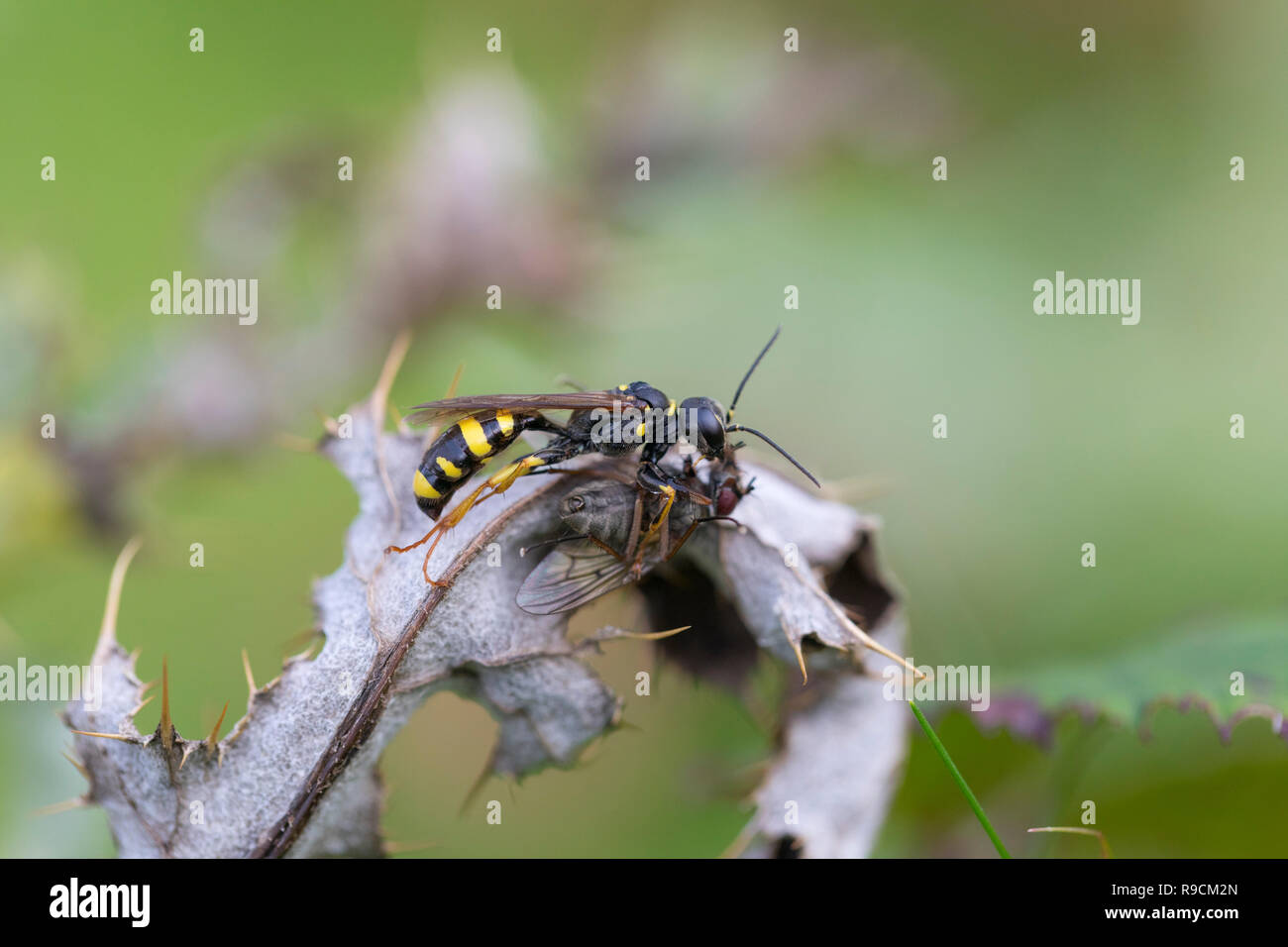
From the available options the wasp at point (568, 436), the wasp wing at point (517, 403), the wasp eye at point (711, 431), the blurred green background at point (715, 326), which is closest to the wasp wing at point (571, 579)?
the wasp at point (568, 436)

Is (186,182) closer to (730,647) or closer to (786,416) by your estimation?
(786,416)

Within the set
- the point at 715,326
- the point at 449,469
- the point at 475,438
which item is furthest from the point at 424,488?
the point at 715,326

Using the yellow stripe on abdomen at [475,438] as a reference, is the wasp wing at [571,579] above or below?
below

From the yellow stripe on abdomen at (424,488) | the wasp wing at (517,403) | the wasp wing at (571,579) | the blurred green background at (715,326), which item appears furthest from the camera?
the blurred green background at (715,326)

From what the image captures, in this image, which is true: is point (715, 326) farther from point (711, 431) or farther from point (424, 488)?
point (424, 488)

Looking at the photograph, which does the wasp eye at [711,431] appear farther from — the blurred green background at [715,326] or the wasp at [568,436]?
the blurred green background at [715,326]

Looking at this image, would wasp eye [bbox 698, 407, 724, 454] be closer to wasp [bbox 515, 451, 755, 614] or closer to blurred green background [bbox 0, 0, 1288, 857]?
wasp [bbox 515, 451, 755, 614]

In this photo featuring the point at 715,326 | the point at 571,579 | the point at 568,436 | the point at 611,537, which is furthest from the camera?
the point at 715,326
